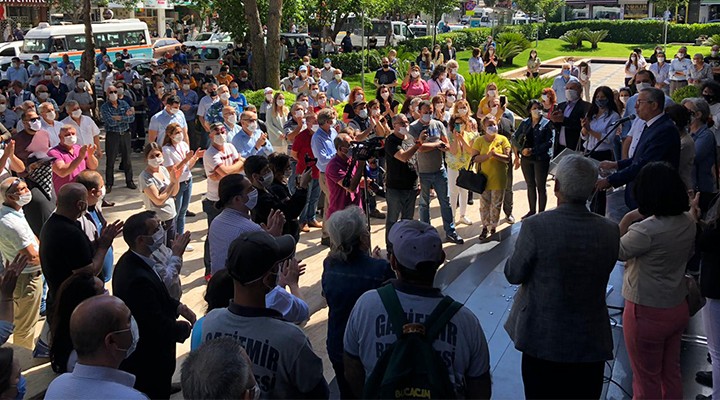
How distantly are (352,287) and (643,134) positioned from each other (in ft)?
10.9

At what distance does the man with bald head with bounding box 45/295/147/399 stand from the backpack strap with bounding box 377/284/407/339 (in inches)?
44.3

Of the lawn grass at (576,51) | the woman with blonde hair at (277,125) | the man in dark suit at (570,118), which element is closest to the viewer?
the man in dark suit at (570,118)

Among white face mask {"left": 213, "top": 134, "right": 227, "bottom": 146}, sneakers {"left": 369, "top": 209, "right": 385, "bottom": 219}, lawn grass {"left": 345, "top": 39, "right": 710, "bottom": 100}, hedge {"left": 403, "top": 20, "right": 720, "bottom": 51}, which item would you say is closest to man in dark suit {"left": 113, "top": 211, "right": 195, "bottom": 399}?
white face mask {"left": 213, "top": 134, "right": 227, "bottom": 146}

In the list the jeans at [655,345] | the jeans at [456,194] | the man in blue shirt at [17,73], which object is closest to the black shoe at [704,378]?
the jeans at [655,345]

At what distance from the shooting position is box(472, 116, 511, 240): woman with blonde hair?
10.1 m

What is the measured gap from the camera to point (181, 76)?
58.2 ft

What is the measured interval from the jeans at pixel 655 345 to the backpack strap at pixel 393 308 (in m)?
1.91

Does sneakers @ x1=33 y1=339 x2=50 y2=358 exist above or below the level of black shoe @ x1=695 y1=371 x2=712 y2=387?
below

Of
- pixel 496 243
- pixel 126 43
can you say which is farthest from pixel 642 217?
pixel 126 43

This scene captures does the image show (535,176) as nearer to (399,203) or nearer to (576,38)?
(399,203)

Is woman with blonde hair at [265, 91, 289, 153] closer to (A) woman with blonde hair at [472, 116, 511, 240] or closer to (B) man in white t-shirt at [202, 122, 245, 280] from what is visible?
(B) man in white t-shirt at [202, 122, 245, 280]

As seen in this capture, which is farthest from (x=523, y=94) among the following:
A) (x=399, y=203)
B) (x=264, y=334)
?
(x=264, y=334)

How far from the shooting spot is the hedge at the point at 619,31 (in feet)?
145

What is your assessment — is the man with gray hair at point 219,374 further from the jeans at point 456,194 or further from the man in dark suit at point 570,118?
the man in dark suit at point 570,118
